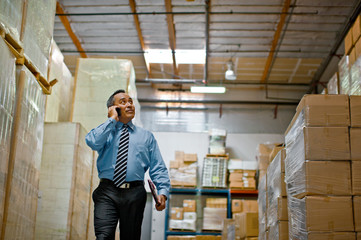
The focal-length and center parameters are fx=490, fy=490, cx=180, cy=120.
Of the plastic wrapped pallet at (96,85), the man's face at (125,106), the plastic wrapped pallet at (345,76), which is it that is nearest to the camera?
the man's face at (125,106)

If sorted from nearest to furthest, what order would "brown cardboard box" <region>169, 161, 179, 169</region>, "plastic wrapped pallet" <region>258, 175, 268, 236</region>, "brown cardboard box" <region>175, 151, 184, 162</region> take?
"plastic wrapped pallet" <region>258, 175, 268, 236</region>
"brown cardboard box" <region>169, 161, 179, 169</region>
"brown cardboard box" <region>175, 151, 184, 162</region>

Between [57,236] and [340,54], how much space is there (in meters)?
9.01

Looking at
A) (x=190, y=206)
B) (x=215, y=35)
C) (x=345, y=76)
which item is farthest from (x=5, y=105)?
(x=190, y=206)

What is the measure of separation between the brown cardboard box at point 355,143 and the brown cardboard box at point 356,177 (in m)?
0.05

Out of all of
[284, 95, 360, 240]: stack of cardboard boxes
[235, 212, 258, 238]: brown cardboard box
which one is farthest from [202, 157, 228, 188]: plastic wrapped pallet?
[284, 95, 360, 240]: stack of cardboard boxes

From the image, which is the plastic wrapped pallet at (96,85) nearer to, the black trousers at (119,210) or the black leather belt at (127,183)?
the black leather belt at (127,183)

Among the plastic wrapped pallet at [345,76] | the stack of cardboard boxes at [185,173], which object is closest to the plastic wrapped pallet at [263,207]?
the plastic wrapped pallet at [345,76]

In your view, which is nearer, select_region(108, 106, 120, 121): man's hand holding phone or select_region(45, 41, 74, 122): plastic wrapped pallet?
select_region(108, 106, 120, 121): man's hand holding phone

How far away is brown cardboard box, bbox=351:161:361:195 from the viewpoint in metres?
4.06

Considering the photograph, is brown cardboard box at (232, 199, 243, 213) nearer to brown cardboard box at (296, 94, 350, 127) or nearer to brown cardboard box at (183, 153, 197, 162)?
brown cardboard box at (183, 153, 197, 162)

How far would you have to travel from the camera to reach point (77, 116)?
834cm

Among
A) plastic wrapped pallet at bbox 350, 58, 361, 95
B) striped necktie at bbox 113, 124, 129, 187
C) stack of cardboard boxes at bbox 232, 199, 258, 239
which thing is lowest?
stack of cardboard boxes at bbox 232, 199, 258, 239

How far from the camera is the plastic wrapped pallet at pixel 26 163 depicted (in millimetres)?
4320

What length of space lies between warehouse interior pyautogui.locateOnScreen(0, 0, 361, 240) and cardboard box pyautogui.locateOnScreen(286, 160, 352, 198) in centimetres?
1
